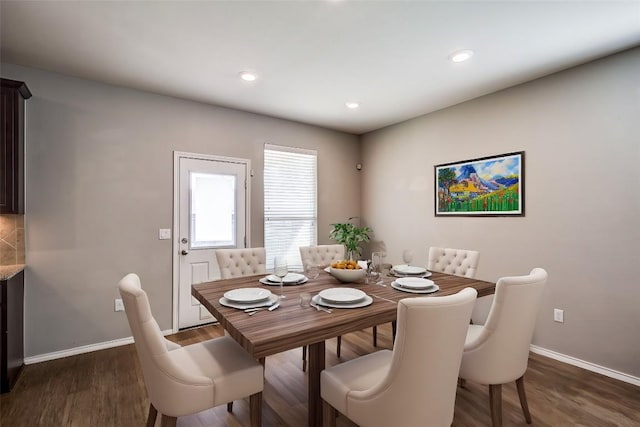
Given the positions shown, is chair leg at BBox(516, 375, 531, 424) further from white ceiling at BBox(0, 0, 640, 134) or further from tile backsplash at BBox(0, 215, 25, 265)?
tile backsplash at BBox(0, 215, 25, 265)

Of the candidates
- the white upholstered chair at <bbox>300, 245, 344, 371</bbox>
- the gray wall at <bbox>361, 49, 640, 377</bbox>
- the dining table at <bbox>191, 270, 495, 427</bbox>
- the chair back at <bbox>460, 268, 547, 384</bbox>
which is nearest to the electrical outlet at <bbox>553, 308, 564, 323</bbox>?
the gray wall at <bbox>361, 49, 640, 377</bbox>

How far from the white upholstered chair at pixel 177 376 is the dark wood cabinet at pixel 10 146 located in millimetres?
1833

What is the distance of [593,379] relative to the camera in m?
2.53

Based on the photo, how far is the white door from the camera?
352cm

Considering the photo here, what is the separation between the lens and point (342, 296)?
1790mm

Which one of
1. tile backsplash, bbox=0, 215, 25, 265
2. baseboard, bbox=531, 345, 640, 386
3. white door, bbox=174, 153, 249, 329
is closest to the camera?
baseboard, bbox=531, 345, 640, 386

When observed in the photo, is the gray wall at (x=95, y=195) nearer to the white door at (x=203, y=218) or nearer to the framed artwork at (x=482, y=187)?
the white door at (x=203, y=218)

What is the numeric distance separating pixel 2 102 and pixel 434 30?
11.4 ft

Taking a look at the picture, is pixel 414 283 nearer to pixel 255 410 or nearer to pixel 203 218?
pixel 255 410

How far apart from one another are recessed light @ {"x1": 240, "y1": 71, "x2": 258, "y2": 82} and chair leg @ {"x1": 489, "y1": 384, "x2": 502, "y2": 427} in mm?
3085

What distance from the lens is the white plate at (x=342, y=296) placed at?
170cm

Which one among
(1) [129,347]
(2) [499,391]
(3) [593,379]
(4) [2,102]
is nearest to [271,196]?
(1) [129,347]

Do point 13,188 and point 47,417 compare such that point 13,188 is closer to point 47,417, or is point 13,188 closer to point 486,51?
point 47,417

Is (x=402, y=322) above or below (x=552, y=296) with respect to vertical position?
above
